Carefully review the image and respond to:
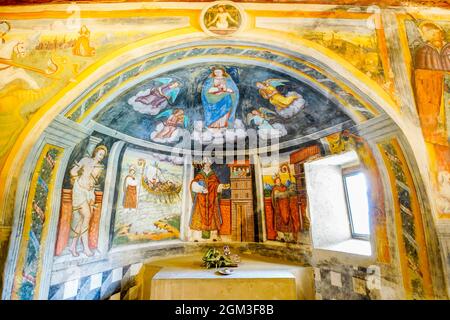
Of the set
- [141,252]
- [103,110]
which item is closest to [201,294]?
[141,252]

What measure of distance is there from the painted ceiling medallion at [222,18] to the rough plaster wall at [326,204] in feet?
12.5

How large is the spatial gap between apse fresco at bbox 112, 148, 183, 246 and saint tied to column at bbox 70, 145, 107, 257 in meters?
0.65

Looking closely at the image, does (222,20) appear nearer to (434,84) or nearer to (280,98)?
(280,98)

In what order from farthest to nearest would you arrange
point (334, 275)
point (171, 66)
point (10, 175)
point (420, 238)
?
point (334, 275), point (171, 66), point (420, 238), point (10, 175)

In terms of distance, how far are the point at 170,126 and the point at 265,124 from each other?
2440mm

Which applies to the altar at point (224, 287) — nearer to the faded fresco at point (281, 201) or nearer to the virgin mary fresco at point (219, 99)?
the faded fresco at point (281, 201)

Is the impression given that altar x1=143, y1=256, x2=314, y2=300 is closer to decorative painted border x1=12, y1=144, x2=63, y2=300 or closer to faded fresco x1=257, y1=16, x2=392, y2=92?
decorative painted border x1=12, y1=144, x2=63, y2=300

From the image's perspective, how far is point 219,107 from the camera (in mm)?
5848

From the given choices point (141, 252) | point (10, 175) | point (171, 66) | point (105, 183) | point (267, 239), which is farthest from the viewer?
point (267, 239)

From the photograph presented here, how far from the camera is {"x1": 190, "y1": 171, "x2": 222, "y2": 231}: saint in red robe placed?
23.0ft

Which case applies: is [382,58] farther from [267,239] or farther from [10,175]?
[10,175]

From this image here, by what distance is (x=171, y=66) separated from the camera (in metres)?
4.33

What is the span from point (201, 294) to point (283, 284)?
59.8 inches

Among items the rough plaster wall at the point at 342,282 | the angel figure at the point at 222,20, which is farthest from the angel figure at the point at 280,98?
the rough plaster wall at the point at 342,282
